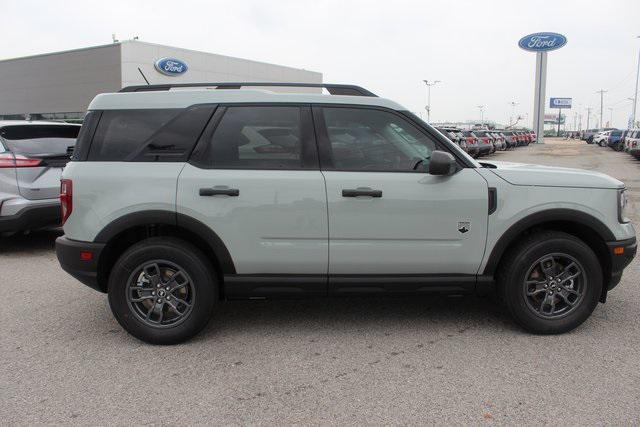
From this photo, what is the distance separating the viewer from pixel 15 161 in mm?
6633

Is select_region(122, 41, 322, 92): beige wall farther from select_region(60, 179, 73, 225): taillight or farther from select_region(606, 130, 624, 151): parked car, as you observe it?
select_region(60, 179, 73, 225): taillight

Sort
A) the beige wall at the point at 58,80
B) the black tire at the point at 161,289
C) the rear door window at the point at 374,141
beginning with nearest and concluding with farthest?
the black tire at the point at 161,289
the rear door window at the point at 374,141
the beige wall at the point at 58,80

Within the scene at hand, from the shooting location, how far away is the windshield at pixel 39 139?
22.4ft

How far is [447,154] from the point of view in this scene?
3793 millimetres

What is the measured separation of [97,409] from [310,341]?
1.56 m

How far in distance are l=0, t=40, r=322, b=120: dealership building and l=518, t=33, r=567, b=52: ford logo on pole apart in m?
22.5

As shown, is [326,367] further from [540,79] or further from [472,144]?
[540,79]

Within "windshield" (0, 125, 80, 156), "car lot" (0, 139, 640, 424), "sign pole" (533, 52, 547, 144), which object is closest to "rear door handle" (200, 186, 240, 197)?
"car lot" (0, 139, 640, 424)

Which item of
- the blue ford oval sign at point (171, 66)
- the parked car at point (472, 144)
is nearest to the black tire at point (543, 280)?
the parked car at point (472, 144)

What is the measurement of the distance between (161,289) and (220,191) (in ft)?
2.84

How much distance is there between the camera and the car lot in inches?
119

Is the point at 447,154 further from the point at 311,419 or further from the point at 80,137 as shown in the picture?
the point at 80,137

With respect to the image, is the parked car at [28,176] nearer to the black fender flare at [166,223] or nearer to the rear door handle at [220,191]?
the black fender flare at [166,223]

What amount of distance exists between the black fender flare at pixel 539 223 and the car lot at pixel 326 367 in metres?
0.62
